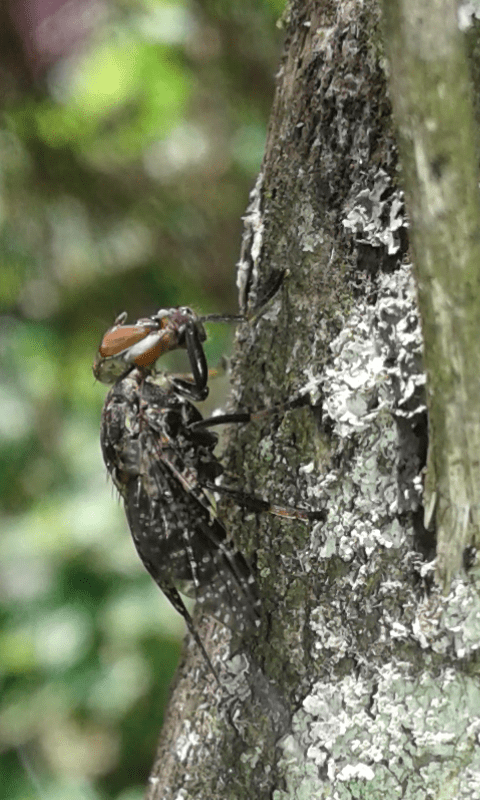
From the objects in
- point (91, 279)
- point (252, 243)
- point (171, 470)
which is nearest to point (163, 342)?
point (171, 470)

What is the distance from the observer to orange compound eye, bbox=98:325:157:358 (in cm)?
148

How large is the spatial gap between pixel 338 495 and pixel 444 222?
41cm

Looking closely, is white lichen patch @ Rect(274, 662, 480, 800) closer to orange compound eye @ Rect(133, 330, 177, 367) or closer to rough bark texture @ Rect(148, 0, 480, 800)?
rough bark texture @ Rect(148, 0, 480, 800)

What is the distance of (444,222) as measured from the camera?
642mm

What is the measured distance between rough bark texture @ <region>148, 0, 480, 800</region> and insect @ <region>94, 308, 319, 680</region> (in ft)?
0.24

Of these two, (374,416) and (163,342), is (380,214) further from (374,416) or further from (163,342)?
(163,342)

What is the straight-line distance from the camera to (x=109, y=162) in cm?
340

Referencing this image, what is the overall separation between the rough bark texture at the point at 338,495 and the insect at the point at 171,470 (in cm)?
7

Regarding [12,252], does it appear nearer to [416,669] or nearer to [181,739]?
[181,739]

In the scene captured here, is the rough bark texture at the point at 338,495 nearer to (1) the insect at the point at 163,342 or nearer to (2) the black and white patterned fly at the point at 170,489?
(2) the black and white patterned fly at the point at 170,489

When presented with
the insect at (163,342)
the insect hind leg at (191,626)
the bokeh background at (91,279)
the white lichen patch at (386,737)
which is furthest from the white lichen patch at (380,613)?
the bokeh background at (91,279)

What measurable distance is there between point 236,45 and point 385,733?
9.82ft

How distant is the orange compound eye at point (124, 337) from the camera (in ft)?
4.87

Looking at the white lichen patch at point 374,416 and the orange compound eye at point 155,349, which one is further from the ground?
the orange compound eye at point 155,349
